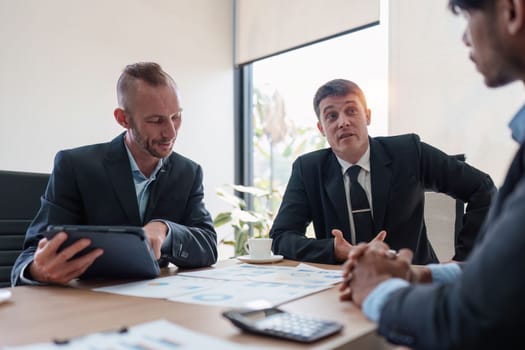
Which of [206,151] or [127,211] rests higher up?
[206,151]

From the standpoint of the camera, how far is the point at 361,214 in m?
Result: 1.90

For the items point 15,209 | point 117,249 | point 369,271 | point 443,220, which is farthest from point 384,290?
point 15,209

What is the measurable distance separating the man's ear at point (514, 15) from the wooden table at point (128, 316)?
531 mm

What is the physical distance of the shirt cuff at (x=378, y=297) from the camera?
2.63 ft

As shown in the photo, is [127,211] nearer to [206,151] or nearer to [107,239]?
[107,239]

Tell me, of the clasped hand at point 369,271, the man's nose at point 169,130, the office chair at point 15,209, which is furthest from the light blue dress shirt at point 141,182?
the clasped hand at point 369,271

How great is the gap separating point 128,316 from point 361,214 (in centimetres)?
120

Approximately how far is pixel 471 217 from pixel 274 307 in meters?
1.21

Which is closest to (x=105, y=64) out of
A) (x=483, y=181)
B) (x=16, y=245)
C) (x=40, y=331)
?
(x=16, y=245)

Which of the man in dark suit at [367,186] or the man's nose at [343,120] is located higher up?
the man's nose at [343,120]

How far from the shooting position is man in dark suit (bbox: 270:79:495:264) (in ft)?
6.22

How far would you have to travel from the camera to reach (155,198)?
1760 mm

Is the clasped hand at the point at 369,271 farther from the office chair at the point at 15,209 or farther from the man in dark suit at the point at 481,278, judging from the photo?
the office chair at the point at 15,209

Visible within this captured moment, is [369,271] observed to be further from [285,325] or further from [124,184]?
[124,184]
